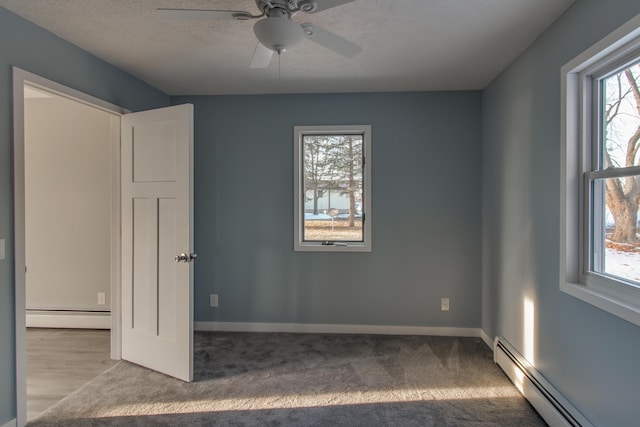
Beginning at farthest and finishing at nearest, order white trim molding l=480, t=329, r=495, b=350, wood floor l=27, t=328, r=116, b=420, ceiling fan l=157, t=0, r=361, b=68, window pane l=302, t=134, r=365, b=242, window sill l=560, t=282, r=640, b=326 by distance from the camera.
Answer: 1. window pane l=302, t=134, r=365, b=242
2. white trim molding l=480, t=329, r=495, b=350
3. wood floor l=27, t=328, r=116, b=420
4. ceiling fan l=157, t=0, r=361, b=68
5. window sill l=560, t=282, r=640, b=326

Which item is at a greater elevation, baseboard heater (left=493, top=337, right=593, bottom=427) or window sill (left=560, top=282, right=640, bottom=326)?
window sill (left=560, top=282, right=640, bottom=326)

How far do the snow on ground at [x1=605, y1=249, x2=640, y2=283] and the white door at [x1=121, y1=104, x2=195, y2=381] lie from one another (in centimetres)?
254

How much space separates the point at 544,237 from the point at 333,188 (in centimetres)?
194

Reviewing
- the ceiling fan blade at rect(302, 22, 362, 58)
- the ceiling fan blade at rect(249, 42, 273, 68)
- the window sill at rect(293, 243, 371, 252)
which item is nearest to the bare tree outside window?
the ceiling fan blade at rect(302, 22, 362, 58)

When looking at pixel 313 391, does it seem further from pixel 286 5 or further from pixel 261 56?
pixel 286 5

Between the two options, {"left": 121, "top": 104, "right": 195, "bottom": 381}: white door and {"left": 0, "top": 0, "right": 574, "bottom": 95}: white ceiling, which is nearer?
{"left": 0, "top": 0, "right": 574, "bottom": 95}: white ceiling

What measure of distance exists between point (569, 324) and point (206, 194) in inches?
125

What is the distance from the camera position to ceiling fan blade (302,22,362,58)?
2.05 metres

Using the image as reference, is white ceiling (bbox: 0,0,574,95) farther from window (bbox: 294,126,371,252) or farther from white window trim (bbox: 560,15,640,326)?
window (bbox: 294,126,371,252)

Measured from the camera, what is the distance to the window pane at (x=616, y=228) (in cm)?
165

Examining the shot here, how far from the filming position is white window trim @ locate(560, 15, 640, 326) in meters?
1.80

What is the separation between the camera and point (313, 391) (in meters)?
2.46

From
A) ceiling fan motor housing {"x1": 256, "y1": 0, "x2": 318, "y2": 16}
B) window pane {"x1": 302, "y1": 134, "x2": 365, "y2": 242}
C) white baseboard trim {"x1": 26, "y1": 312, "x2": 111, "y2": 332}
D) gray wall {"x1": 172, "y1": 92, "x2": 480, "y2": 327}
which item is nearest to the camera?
ceiling fan motor housing {"x1": 256, "y1": 0, "x2": 318, "y2": 16}

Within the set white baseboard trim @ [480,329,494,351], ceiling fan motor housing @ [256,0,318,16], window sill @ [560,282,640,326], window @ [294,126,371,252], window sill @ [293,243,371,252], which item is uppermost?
ceiling fan motor housing @ [256,0,318,16]
